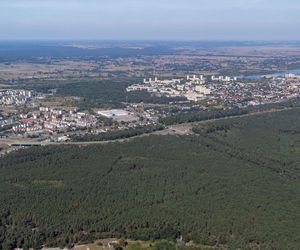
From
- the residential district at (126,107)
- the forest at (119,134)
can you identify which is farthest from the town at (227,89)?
the forest at (119,134)

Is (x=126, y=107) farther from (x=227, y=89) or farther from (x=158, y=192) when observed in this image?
(x=158, y=192)

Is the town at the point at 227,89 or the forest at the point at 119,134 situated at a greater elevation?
the town at the point at 227,89

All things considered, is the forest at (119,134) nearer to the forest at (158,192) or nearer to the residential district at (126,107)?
the residential district at (126,107)

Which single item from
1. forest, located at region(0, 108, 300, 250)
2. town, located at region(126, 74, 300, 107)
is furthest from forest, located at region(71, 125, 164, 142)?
town, located at region(126, 74, 300, 107)

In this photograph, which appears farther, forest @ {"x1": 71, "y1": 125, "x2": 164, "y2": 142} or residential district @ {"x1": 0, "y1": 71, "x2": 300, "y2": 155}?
residential district @ {"x1": 0, "y1": 71, "x2": 300, "y2": 155}

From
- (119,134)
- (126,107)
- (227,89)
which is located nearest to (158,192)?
(119,134)

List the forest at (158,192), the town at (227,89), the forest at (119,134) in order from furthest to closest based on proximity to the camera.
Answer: the town at (227,89), the forest at (119,134), the forest at (158,192)

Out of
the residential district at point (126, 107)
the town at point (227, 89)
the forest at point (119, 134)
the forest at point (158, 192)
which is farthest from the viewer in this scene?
the town at point (227, 89)

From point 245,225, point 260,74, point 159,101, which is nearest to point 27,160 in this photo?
point 245,225

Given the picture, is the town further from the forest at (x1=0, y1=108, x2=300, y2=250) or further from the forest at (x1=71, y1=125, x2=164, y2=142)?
the forest at (x1=0, y1=108, x2=300, y2=250)
